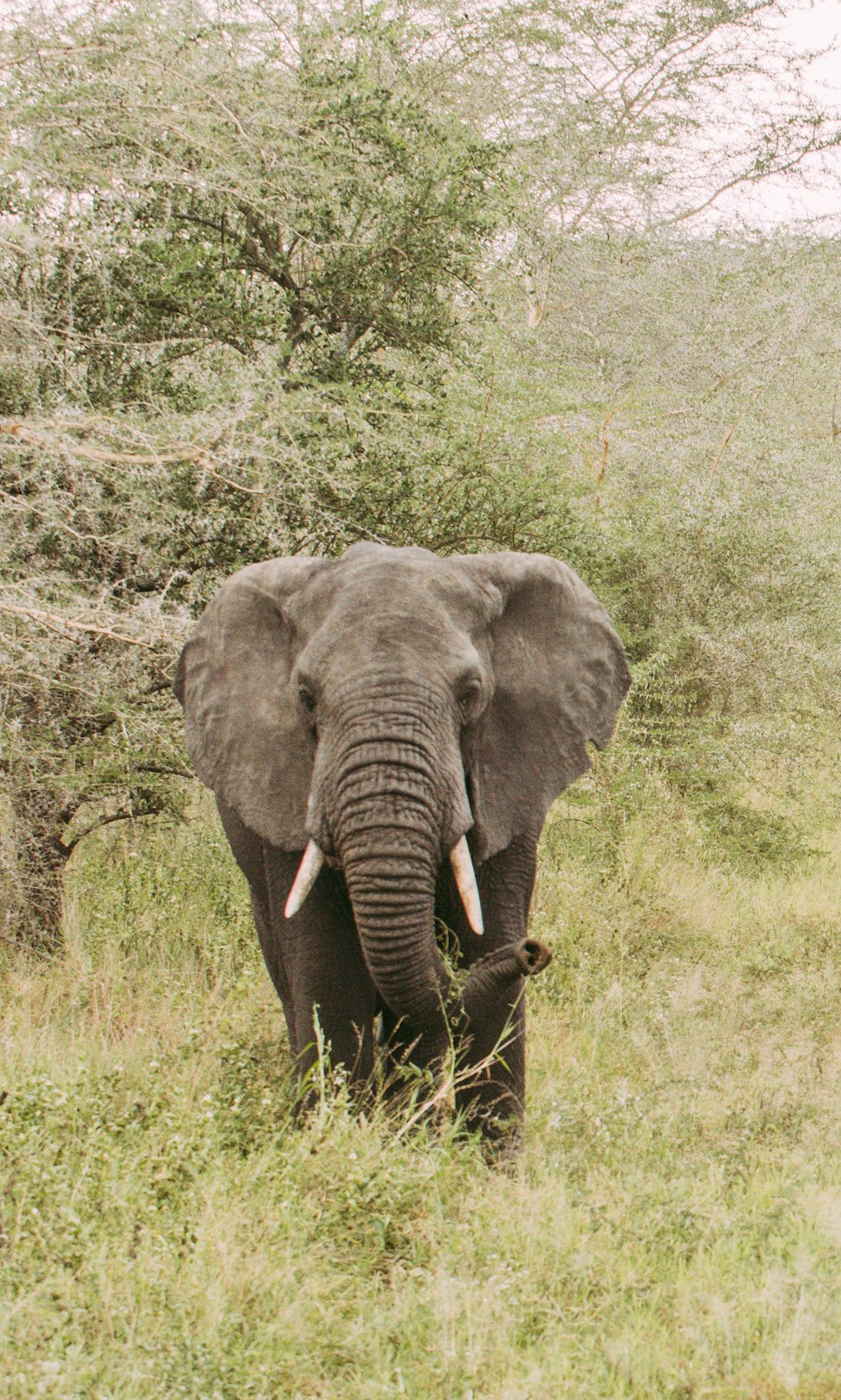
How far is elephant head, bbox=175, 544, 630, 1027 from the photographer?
4129 mm

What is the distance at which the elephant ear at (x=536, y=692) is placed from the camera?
4.76m

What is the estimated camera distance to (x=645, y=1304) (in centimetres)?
365

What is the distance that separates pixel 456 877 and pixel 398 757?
0.47 metres

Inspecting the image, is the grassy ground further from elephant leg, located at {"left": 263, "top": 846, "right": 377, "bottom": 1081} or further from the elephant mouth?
the elephant mouth

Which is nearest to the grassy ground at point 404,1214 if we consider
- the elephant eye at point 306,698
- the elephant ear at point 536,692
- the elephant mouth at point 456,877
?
the elephant mouth at point 456,877

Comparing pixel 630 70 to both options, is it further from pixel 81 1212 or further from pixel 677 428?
pixel 81 1212

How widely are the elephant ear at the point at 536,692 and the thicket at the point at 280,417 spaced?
1975mm

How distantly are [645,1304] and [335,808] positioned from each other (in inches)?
62.0

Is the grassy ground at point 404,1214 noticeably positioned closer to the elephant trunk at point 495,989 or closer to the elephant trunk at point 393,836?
the elephant trunk at point 495,989

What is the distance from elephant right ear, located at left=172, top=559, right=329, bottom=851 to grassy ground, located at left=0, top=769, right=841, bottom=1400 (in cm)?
86

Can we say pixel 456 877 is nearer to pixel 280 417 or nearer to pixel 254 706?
pixel 254 706

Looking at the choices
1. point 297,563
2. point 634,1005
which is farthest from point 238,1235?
point 634,1005

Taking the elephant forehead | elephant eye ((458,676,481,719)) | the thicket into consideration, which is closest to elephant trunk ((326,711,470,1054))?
elephant eye ((458,676,481,719))

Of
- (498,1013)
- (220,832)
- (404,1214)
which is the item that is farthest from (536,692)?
(220,832)
